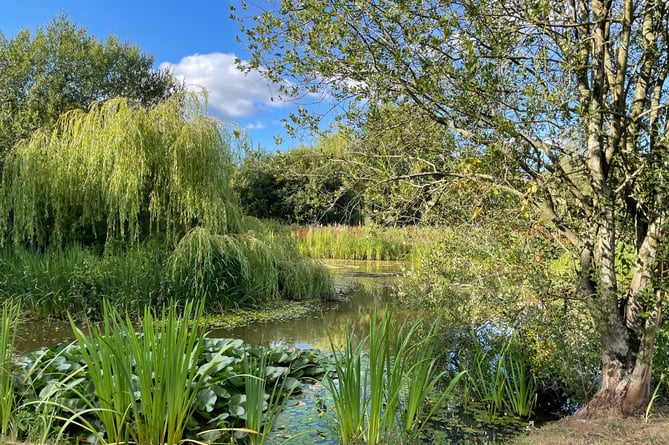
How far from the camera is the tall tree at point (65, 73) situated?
591 inches

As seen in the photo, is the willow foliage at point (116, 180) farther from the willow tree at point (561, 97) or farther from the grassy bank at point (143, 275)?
the willow tree at point (561, 97)

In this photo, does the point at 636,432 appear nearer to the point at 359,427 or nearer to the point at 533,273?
the point at 533,273

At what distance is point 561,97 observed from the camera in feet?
8.85

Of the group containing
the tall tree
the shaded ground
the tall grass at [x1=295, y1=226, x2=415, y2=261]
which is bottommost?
the shaded ground

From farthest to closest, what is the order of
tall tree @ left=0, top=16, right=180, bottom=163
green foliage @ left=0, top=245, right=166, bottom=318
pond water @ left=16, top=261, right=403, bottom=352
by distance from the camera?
tall tree @ left=0, top=16, right=180, bottom=163 < green foliage @ left=0, top=245, right=166, bottom=318 < pond water @ left=16, top=261, right=403, bottom=352

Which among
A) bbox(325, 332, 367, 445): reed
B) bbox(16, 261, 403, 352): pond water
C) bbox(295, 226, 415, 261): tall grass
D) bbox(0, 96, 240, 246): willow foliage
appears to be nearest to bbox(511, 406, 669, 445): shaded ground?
bbox(325, 332, 367, 445): reed

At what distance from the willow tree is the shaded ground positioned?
151 mm

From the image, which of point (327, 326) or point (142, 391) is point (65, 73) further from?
point (142, 391)

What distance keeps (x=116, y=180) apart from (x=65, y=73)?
12842mm

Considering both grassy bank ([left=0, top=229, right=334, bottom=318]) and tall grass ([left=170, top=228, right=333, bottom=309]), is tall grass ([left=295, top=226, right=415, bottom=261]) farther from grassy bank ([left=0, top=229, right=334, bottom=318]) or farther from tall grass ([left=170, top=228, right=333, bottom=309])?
grassy bank ([left=0, top=229, right=334, bottom=318])

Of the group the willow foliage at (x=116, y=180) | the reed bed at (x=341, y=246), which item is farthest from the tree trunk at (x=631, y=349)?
the reed bed at (x=341, y=246)

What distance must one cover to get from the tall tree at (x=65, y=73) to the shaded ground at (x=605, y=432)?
47.6 feet

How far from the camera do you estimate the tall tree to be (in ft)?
49.2

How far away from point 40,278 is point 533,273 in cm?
601
